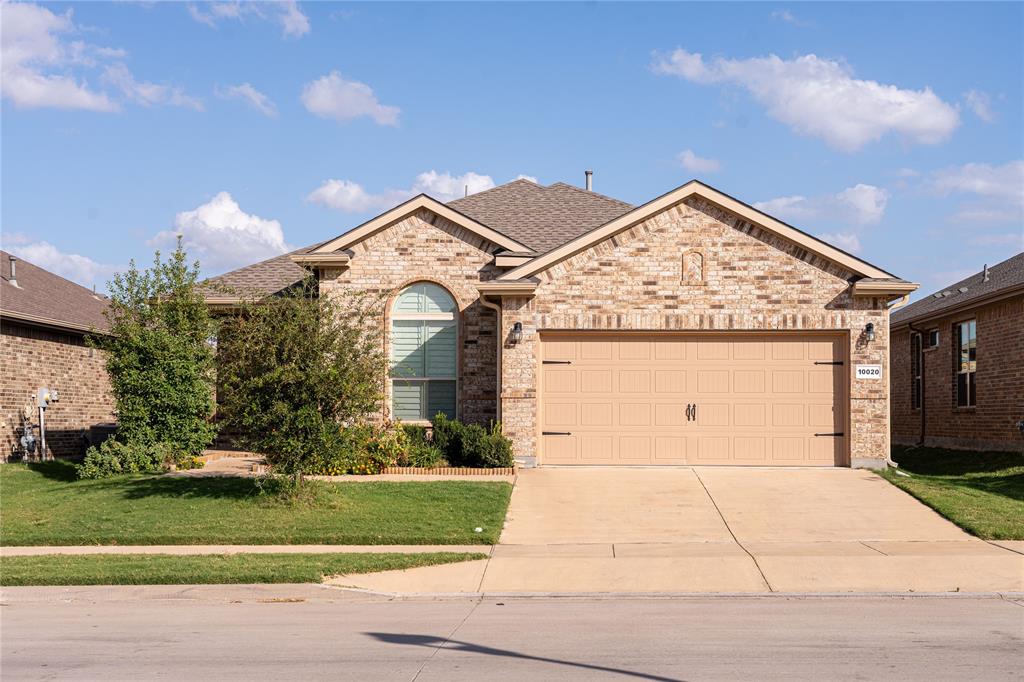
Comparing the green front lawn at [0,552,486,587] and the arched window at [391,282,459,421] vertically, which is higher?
the arched window at [391,282,459,421]

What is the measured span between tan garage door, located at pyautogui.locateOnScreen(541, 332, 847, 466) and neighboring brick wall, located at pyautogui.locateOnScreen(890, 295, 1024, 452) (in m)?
5.13

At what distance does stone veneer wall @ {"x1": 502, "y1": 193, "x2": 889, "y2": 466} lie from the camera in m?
19.1

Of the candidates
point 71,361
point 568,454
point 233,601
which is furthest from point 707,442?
point 71,361

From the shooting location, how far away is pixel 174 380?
19.3 meters

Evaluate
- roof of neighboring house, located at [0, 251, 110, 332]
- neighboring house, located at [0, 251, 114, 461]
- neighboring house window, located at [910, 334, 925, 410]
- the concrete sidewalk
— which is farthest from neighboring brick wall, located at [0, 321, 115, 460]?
neighboring house window, located at [910, 334, 925, 410]

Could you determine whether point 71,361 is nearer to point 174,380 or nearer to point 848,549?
point 174,380

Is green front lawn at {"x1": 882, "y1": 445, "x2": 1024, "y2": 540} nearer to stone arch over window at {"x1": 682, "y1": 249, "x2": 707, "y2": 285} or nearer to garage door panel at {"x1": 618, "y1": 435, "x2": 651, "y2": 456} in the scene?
garage door panel at {"x1": 618, "y1": 435, "x2": 651, "y2": 456}

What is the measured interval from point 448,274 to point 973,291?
13.3 metres

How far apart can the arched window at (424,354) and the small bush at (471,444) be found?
1.55 meters

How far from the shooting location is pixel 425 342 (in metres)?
20.8

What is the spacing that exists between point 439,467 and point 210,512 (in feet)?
14.8

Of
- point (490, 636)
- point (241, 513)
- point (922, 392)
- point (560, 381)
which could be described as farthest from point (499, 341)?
point (922, 392)

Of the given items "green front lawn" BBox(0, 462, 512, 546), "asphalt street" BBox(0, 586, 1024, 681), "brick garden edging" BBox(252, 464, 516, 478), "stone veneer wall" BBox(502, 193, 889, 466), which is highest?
"stone veneer wall" BBox(502, 193, 889, 466)

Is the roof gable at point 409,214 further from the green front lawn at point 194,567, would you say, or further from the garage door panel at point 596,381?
the green front lawn at point 194,567
